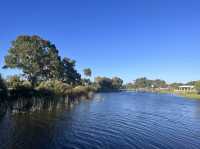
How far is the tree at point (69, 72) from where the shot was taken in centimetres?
9068

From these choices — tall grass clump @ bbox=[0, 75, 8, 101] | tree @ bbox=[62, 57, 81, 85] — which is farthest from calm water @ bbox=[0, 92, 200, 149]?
tree @ bbox=[62, 57, 81, 85]

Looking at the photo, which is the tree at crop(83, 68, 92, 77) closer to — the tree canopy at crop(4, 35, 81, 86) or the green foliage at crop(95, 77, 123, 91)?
the green foliage at crop(95, 77, 123, 91)

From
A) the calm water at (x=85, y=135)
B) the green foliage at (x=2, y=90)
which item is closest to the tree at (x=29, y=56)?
the green foliage at (x=2, y=90)

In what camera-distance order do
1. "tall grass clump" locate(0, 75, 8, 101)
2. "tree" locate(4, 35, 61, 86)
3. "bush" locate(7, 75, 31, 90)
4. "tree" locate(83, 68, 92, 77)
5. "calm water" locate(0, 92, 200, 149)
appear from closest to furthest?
"calm water" locate(0, 92, 200, 149), "tall grass clump" locate(0, 75, 8, 101), "bush" locate(7, 75, 31, 90), "tree" locate(4, 35, 61, 86), "tree" locate(83, 68, 92, 77)

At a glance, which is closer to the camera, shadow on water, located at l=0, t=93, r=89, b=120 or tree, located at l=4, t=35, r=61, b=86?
shadow on water, located at l=0, t=93, r=89, b=120

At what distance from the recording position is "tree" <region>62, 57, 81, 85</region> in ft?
297

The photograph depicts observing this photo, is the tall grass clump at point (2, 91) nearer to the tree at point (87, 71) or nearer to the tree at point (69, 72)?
the tree at point (69, 72)

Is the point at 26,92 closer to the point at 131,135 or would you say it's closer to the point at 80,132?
the point at 80,132

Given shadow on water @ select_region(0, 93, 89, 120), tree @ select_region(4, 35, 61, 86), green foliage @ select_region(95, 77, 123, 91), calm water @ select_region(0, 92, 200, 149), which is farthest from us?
green foliage @ select_region(95, 77, 123, 91)

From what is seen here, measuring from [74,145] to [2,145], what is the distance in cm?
499

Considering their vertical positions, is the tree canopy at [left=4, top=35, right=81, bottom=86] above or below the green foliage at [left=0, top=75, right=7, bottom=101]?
above

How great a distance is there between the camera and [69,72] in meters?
94.2

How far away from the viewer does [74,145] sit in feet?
60.8

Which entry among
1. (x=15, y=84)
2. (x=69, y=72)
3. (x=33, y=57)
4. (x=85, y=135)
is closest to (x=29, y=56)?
(x=33, y=57)
